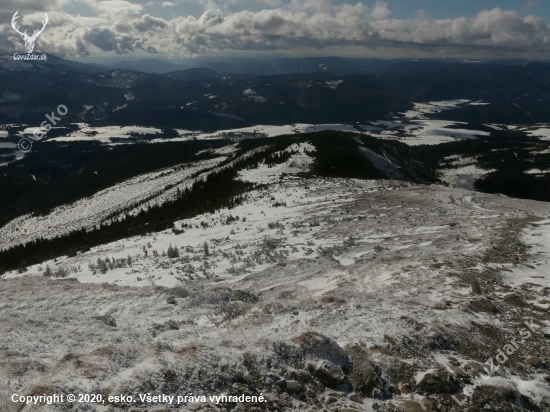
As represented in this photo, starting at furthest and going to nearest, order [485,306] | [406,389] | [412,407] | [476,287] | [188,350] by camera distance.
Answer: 1. [476,287]
2. [485,306]
3. [188,350]
4. [406,389]
5. [412,407]

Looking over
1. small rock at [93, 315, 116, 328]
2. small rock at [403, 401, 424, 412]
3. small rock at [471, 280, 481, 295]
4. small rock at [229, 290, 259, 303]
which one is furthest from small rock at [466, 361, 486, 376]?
small rock at [93, 315, 116, 328]

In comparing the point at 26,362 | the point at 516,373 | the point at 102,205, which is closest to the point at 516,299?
the point at 516,373

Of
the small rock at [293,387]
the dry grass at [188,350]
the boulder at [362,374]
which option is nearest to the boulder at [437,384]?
the boulder at [362,374]

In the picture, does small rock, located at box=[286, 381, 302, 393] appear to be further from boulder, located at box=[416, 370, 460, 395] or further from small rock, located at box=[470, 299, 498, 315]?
small rock, located at box=[470, 299, 498, 315]

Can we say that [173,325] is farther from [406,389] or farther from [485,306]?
[485,306]

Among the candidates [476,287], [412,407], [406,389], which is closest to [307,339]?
[406,389]

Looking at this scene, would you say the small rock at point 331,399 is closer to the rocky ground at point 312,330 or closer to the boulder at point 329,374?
the rocky ground at point 312,330

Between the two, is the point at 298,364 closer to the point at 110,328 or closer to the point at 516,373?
the point at 516,373
